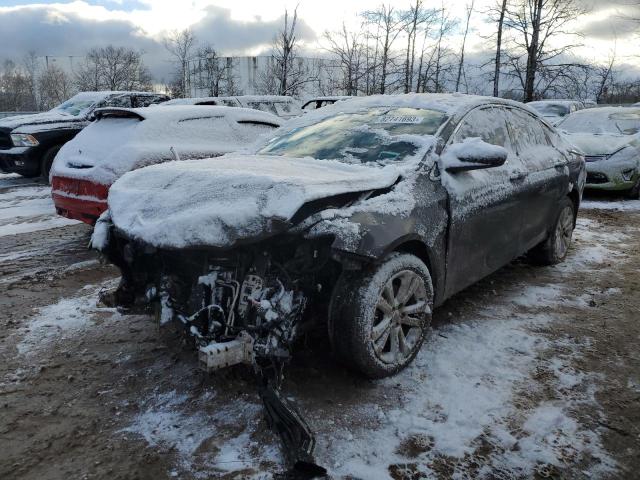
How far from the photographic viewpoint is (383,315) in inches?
116

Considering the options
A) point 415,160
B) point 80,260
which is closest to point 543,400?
point 415,160

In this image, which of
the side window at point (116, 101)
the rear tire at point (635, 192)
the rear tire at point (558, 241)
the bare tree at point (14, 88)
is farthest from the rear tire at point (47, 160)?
the bare tree at point (14, 88)

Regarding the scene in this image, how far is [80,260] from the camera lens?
5492 mm

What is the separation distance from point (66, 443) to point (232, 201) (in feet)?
4.69

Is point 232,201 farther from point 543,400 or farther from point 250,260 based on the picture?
point 543,400

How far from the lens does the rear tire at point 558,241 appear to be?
16.9 feet

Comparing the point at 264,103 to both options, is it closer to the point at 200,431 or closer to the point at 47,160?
the point at 47,160

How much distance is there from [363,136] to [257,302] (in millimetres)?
1684

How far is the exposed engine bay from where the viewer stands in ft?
8.46

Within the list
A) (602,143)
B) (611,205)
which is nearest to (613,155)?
(602,143)

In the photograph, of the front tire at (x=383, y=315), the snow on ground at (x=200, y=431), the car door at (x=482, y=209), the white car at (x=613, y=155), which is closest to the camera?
the snow on ground at (x=200, y=431)

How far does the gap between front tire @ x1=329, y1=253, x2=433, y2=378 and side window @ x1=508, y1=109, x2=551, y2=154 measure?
78.1 inches

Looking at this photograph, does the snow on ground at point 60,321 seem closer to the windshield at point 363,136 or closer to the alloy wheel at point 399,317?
the windshield at point 363,136

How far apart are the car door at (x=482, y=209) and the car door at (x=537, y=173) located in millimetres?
163
